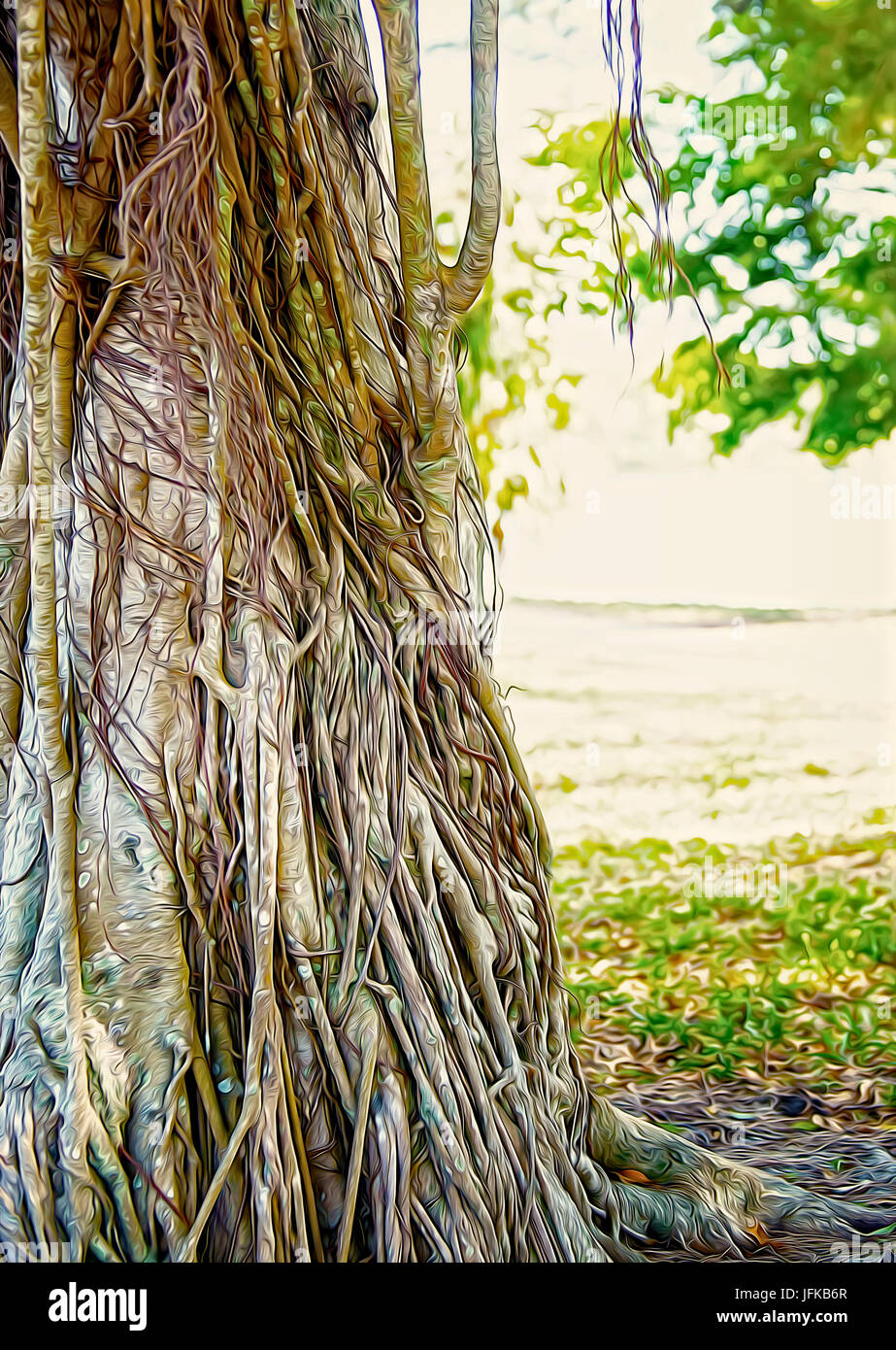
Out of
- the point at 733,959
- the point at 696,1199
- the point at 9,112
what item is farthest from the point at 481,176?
the point at 733,959

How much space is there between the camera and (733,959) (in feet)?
6.56

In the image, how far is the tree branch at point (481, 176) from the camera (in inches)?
44.9

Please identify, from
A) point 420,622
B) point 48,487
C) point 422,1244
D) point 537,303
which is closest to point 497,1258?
point 422,1244

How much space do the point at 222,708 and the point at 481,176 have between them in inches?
28.9

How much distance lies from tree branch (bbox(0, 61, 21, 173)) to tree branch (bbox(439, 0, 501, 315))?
0.51 metres

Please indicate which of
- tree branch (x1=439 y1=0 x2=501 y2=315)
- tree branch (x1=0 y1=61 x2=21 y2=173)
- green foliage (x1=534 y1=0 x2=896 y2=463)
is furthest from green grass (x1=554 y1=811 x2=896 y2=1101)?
tree branch (x1=0 y1=61 x2=21 y2=173)

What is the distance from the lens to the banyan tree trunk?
100 centimetres
